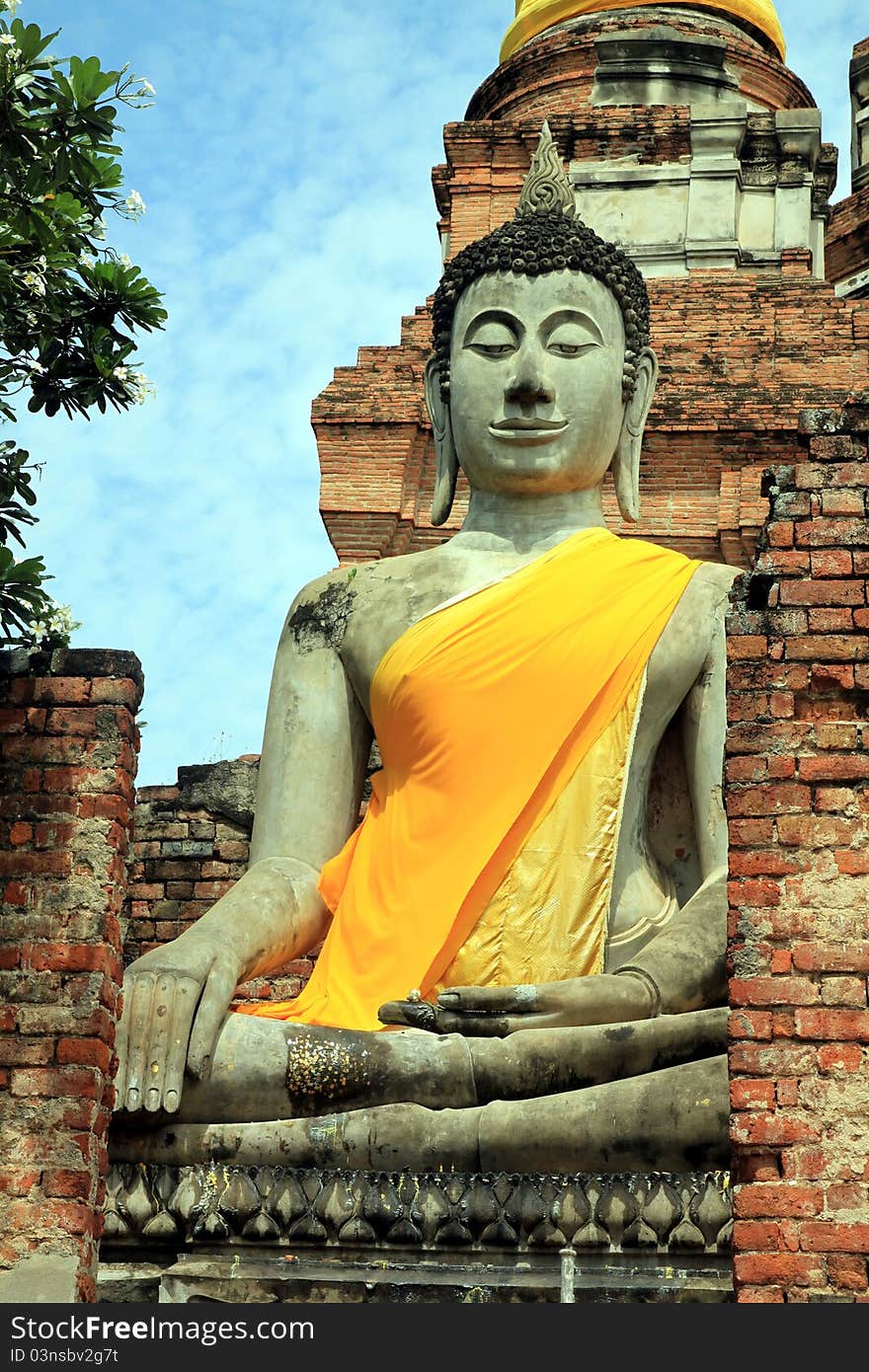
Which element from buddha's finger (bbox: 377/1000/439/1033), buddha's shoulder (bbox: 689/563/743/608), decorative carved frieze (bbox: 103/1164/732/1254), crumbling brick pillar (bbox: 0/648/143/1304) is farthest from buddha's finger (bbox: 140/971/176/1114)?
buddha's shoulder (bbox: 689/563/743/608)

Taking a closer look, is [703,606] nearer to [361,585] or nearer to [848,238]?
[361,585]

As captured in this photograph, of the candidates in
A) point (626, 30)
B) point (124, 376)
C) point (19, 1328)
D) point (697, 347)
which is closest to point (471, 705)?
point (124, 376)

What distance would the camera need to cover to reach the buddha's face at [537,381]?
9.73 m

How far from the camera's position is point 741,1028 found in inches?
255

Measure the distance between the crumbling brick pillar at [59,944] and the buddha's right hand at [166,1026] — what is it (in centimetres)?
50

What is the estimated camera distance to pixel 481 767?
9016 millimetres

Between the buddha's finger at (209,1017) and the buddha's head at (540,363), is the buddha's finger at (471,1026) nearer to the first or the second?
the buddha's finger at (209,1017)

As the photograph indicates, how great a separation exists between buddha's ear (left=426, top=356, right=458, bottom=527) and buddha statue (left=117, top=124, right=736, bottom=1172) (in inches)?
0.6

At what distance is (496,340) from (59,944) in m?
3.57

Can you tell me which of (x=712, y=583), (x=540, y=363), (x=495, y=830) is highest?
(x=540, y=363)

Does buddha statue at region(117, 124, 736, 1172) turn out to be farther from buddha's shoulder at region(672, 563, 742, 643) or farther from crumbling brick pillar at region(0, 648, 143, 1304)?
crumbling brick pillar at region(0, 648, 143, 1304)

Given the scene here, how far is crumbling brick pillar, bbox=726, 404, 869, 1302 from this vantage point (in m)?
6.26

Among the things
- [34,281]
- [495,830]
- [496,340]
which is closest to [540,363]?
[496,340]

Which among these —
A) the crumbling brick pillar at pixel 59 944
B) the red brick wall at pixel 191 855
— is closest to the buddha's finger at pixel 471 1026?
the crumbling brick pillar at pixel 59 944
